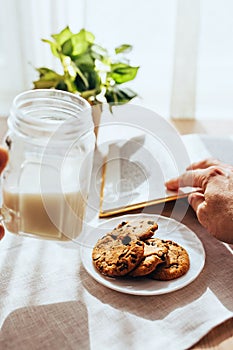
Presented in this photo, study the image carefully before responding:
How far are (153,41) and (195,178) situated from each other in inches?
31.0

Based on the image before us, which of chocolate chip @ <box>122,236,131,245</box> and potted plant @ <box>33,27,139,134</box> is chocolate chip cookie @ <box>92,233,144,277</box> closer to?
chocolate chip @ <box>122,236,131,245</box>

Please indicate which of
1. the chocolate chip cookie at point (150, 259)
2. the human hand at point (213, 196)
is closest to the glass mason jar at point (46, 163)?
the chocolate chip cookie at point (150, 259)

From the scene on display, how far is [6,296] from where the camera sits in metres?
0.73

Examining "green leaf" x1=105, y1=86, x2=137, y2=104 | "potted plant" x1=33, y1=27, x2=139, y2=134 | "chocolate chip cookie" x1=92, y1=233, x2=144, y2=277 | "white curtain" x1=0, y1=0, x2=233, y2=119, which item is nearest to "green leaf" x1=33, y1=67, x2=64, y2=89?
"potted plant" x1=33, y1=27, x2=139, y2=134

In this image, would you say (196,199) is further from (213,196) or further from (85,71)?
(85,71)

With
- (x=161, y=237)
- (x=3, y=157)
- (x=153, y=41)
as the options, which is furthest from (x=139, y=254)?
(x=153, y=41)

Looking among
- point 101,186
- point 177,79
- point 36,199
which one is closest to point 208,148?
point 101,186

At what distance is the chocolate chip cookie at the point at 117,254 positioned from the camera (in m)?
0.73

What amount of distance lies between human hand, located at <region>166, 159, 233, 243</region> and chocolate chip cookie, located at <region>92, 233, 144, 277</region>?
0.14 m

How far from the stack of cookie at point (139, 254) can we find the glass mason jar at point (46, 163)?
0.22 feet

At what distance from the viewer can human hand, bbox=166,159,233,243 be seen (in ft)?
2.68

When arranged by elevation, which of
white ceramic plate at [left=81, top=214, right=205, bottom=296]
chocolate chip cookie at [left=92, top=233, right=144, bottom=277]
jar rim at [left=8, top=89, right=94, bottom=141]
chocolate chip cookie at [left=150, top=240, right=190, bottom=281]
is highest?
jar rim at [left=8, top=89, right=94, bottom=141]

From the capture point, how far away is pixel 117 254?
0.75 m

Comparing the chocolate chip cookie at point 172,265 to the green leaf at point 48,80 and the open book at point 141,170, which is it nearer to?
the open book at point 141,170
